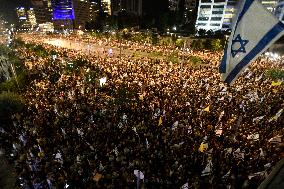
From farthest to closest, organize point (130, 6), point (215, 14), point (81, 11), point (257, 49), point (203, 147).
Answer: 1. point (81, 11)
2. point (130, 6)
3. point (215, 14)
4. point (203, 147)
5. point (257, 49)

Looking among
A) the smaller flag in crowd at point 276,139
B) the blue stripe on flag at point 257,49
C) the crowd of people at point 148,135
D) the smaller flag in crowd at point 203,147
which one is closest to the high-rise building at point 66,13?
the crowd of people at point 148,135

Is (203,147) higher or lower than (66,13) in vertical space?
higher

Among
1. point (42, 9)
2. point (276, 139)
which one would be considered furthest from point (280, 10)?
point (42, 9)

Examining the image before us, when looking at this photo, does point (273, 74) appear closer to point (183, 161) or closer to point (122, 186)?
point (183, 161)

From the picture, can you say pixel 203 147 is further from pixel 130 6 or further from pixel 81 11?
pixel 81 11

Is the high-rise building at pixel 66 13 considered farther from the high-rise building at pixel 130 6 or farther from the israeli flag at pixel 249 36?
the israeli flag at pixel 249 36

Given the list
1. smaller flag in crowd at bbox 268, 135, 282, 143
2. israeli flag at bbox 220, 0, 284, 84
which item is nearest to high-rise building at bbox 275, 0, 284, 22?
smaller flag in crowd at bbox 268, 135, 282, 143

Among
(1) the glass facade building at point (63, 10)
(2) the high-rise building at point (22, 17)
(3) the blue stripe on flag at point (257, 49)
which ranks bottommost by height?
(2) the high-rise building at point (22, 17)
